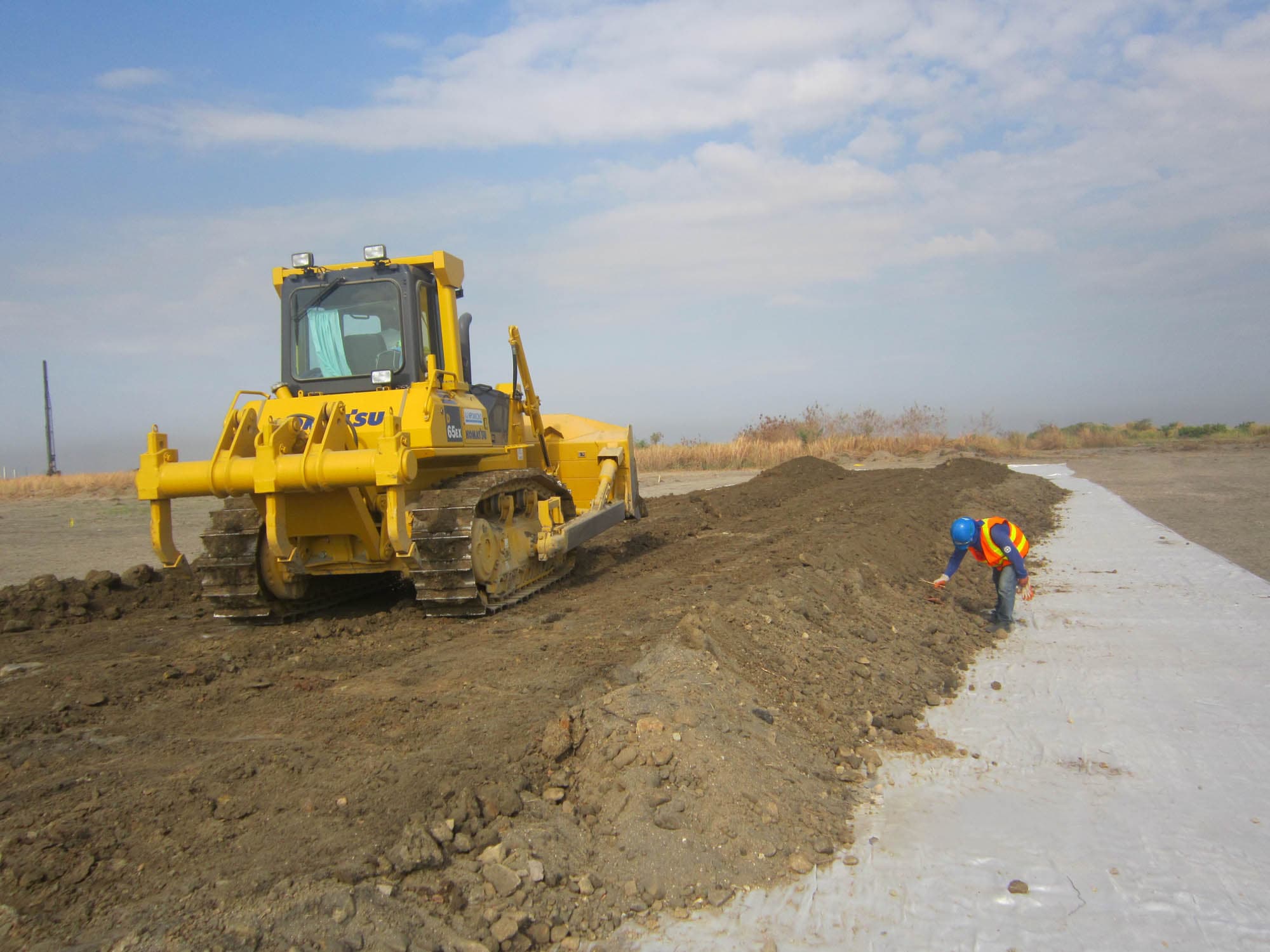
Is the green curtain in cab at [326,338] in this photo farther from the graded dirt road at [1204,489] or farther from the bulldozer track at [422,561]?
the graded dirt road at [1204,489]

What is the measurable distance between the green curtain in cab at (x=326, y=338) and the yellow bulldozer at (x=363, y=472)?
2 cm

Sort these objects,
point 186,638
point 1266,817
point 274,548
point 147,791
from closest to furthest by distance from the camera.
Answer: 1. point 147,791
2. point 1266,817
3. point 274,548
4. point 186,638

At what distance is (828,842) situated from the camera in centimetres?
394

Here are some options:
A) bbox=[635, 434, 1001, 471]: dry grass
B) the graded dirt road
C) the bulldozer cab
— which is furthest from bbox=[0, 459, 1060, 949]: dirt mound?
bbox=[635, 434, 1001, 471]: dry grass

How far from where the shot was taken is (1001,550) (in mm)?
7691

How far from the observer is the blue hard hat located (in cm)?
765

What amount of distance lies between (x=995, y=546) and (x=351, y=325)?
582 cm

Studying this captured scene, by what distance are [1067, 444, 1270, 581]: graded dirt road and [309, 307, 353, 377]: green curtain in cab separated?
947 centimetres

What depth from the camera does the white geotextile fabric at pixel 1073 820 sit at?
333 cm

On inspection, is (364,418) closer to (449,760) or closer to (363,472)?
(363,472)

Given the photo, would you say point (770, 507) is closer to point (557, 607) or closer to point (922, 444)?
point (557, 607)

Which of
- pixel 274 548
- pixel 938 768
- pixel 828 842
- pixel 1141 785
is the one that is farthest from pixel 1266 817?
pixel 274 548

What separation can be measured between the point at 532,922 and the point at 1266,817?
3408mm

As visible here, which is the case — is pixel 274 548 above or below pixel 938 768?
above
